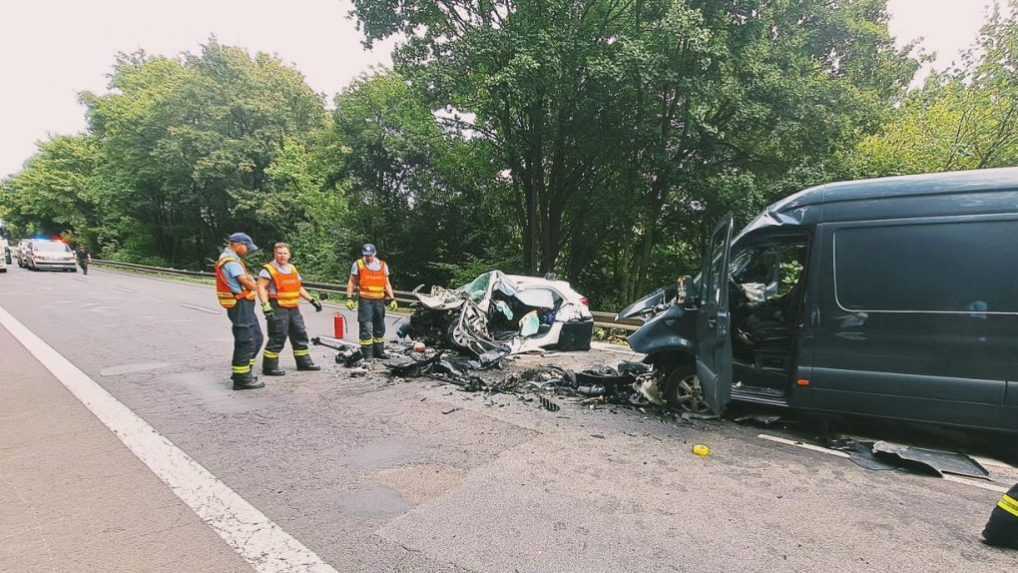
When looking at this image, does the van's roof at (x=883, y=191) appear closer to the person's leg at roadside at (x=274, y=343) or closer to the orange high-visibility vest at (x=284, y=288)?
the orange high-visibility vest at (x=284, y=288)

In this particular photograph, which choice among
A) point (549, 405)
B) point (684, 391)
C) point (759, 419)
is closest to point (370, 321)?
point (549, 405)

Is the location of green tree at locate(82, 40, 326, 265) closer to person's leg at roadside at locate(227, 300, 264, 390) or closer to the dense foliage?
the dense foliage

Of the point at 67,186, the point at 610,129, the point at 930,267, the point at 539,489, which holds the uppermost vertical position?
the point at 67,186

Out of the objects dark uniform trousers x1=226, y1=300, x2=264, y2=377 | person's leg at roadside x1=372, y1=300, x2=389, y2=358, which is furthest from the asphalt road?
person's leg at roadside x1=372, y1=300, x2=389, y2=358

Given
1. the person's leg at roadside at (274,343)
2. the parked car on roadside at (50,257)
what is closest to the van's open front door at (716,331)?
the person's leg at roadside at (274,343)

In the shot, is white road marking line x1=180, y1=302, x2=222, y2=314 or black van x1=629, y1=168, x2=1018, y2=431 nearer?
black van x1=629, y1=168, x2=1018, y2=431

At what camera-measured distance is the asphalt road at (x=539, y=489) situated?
2525 mm

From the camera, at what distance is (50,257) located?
83.4 ft

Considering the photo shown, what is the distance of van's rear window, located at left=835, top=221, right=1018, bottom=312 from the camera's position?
344cm

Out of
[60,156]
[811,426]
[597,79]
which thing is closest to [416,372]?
[811,426]

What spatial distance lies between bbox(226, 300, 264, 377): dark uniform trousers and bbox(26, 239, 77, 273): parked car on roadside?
28.7m

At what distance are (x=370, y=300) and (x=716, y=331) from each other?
198 inches

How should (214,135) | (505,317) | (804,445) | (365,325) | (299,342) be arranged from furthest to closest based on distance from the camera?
(214,135) < (505,317) < (365,325) < (299,342) < (804,445)

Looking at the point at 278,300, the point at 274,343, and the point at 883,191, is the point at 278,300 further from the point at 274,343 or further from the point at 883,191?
the point at 883,191
